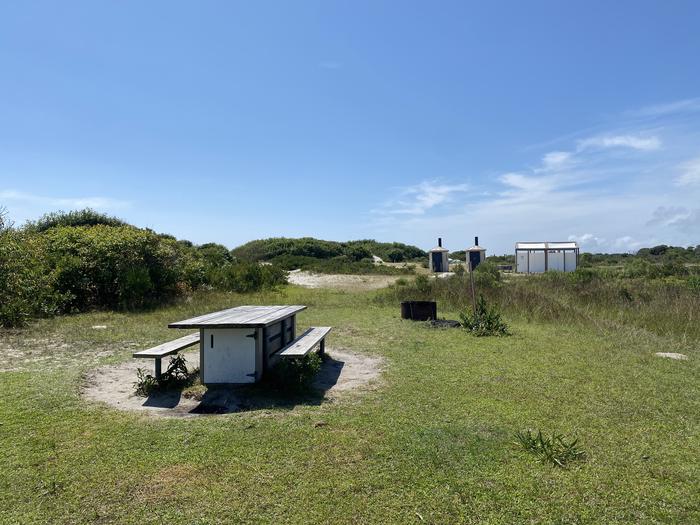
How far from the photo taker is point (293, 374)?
5.00 m

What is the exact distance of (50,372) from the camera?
18.7 feet

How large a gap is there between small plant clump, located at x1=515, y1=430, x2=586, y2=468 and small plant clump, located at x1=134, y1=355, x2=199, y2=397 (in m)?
3.59

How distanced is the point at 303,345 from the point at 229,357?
859mm

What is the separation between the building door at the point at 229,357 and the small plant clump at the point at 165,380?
348 millimetres

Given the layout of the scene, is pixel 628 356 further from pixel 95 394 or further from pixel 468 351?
pixel 95 394

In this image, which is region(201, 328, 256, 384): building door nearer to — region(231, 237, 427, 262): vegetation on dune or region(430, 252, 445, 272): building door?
region(430, 252, 445, 272): building door

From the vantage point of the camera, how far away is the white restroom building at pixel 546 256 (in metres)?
27.0

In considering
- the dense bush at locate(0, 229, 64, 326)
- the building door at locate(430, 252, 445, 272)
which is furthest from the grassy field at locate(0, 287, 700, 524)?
the building door at locate(430, 252, 445, 272)

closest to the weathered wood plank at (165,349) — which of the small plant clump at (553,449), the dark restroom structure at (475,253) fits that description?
the small plant clump at (553,449)

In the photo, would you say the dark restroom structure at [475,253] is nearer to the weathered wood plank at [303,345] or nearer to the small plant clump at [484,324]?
the small plant clump at [484,324]

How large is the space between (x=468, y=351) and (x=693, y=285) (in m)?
9.97

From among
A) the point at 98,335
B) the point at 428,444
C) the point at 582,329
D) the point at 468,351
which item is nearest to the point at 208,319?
the point at 428,444

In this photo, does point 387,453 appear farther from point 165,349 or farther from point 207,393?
point 165,349

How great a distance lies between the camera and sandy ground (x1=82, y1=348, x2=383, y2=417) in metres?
4.47
